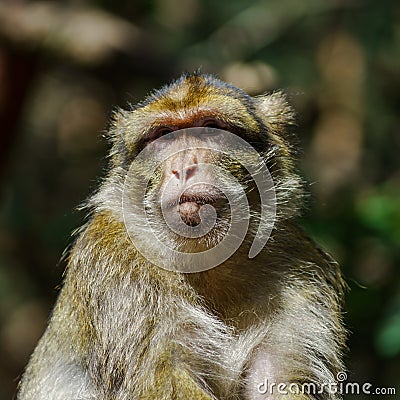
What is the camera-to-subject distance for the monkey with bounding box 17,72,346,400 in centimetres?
414

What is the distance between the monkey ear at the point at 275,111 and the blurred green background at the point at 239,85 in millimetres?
1871

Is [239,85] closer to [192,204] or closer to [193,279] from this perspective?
[193,279]

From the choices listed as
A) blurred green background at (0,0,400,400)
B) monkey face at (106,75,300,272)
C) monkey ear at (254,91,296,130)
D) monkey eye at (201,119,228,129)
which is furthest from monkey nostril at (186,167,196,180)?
blurred green background at (0,0,400,400)

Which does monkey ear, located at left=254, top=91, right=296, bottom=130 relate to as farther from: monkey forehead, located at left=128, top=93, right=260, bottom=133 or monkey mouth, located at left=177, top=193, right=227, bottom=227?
monkey mouth, located at left=177, top=193, right=227, bottom=227

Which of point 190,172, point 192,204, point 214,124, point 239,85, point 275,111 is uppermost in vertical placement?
point 239,85

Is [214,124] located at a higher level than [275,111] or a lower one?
lower

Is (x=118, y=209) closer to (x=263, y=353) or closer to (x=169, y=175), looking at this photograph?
(x=169, y=175)

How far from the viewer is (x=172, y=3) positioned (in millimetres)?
12078

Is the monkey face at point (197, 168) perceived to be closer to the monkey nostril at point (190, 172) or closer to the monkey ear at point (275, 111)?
the monkey nostril at point (190, 172)

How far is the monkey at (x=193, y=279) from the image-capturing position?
4.14 metres

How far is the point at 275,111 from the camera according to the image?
4910 millimetres

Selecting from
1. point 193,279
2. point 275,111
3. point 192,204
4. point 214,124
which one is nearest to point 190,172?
point 192,204

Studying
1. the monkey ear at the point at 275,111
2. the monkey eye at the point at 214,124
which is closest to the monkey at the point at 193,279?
the monkey eye at the point at 214,124

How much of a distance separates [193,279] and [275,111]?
3.96 feet
